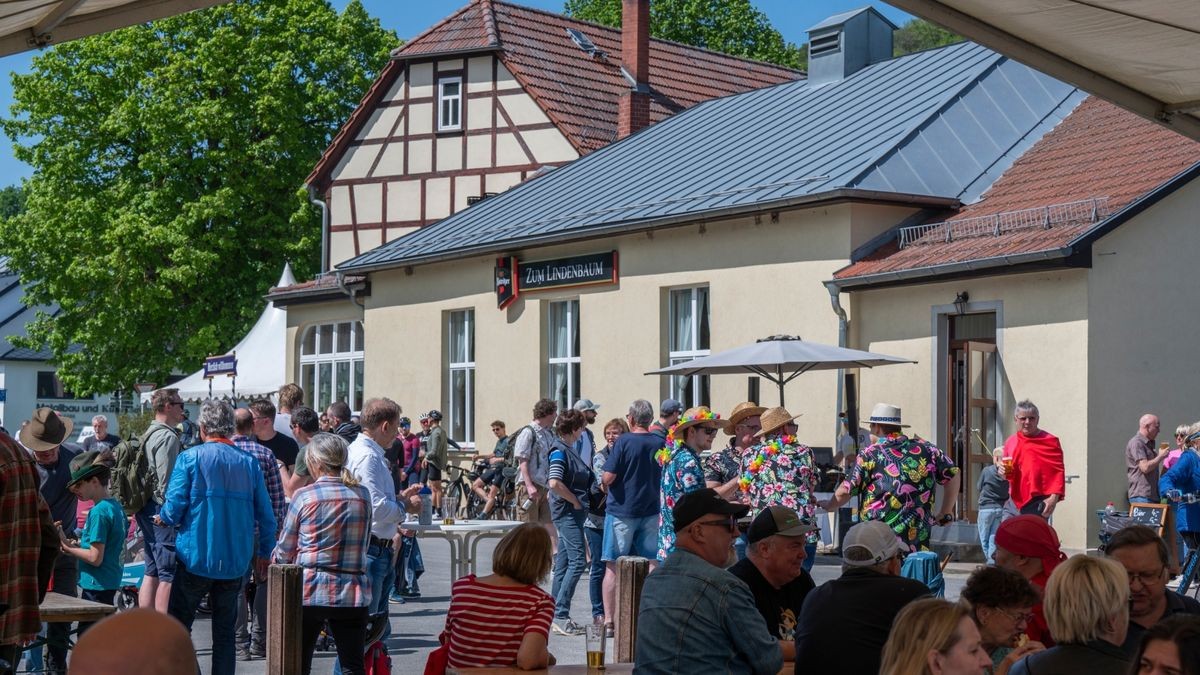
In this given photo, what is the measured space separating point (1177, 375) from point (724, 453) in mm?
8722

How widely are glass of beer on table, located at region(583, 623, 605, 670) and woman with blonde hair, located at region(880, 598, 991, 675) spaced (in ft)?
6.88

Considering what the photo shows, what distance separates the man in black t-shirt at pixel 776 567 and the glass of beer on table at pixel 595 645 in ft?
3.08

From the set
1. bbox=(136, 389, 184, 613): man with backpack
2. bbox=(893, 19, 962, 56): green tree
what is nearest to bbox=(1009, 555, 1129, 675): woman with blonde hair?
bbox=(136, 389, 184, 613): man with backpack

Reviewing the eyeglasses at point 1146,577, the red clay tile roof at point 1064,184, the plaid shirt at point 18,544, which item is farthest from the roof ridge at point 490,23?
the eyeglasses at point 1146,577

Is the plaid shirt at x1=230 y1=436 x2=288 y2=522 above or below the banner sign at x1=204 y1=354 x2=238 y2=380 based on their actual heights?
below

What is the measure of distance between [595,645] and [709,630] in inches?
40.0

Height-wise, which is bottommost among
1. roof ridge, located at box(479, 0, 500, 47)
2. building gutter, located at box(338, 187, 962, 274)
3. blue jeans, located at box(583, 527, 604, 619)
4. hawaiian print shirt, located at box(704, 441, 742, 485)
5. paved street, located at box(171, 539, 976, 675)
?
paved street, located at box(171, 539, 976, 675)

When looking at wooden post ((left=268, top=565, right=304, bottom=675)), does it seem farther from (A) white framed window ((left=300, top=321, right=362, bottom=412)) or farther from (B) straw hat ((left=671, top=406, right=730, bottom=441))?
(A) white framed window ((left=300, top=321, right=362, bottom=412))

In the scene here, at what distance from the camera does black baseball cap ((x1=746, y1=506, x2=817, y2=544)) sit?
7750 millimetres

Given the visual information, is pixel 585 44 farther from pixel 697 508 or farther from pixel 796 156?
pixel 697 508

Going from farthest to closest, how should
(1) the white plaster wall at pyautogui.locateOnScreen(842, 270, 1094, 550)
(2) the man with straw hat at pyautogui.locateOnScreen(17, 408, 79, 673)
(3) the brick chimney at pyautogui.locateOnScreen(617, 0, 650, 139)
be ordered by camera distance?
1. (3) the brick chimney at pyautogui.locateOnScreen(617, 0, 650, 139)
2. (1) the white plaster wall at pyautogui.locateOnScreen(842, 270, 1094, 550)
3. (2) the man with straw hat at pyautogui.locateOnScreen(17, 408, 79, 673)

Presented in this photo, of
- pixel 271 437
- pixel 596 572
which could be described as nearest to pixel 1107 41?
pixel 596 572

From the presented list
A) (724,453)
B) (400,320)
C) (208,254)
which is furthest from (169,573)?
(208,254)

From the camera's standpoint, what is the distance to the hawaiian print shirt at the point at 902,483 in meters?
11.1
